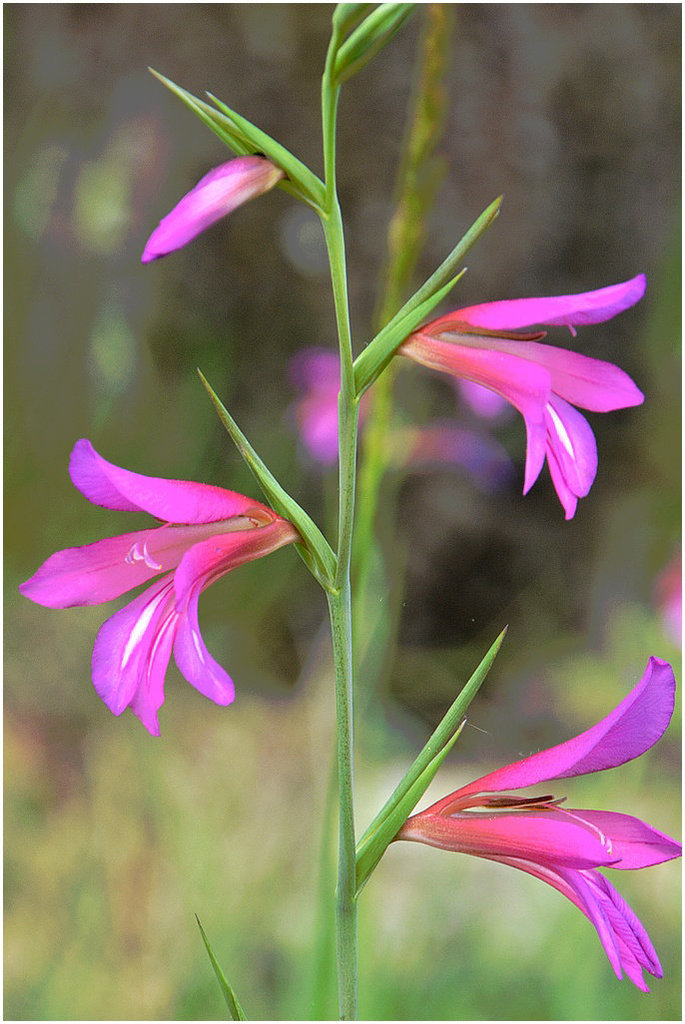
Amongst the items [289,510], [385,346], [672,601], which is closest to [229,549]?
[289,510]

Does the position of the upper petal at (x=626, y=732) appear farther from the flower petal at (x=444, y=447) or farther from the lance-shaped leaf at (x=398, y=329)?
the flower petal at (x=444, y=447)

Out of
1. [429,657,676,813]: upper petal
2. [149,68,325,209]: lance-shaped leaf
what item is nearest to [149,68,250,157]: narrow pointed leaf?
[149,68,325,209]: lance-shaped leaf

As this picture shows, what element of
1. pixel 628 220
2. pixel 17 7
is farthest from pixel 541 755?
pixel 17 7

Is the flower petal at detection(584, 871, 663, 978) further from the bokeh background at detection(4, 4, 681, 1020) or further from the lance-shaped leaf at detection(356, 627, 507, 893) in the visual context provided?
the bokeh background at detection(4, 4, 681, 1020)

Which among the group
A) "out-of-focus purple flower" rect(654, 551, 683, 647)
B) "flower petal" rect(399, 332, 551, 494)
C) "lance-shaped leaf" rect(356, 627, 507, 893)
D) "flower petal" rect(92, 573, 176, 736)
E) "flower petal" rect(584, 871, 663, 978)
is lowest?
"out-of-focus purple flower" rect(654, 551, 683, 647)

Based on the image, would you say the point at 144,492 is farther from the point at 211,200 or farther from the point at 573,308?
the point at 573,308

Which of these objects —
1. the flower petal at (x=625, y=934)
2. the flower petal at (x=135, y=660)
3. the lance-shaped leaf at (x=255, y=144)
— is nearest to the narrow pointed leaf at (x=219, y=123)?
the lance-shaped leaf at (x=255, y=144)
